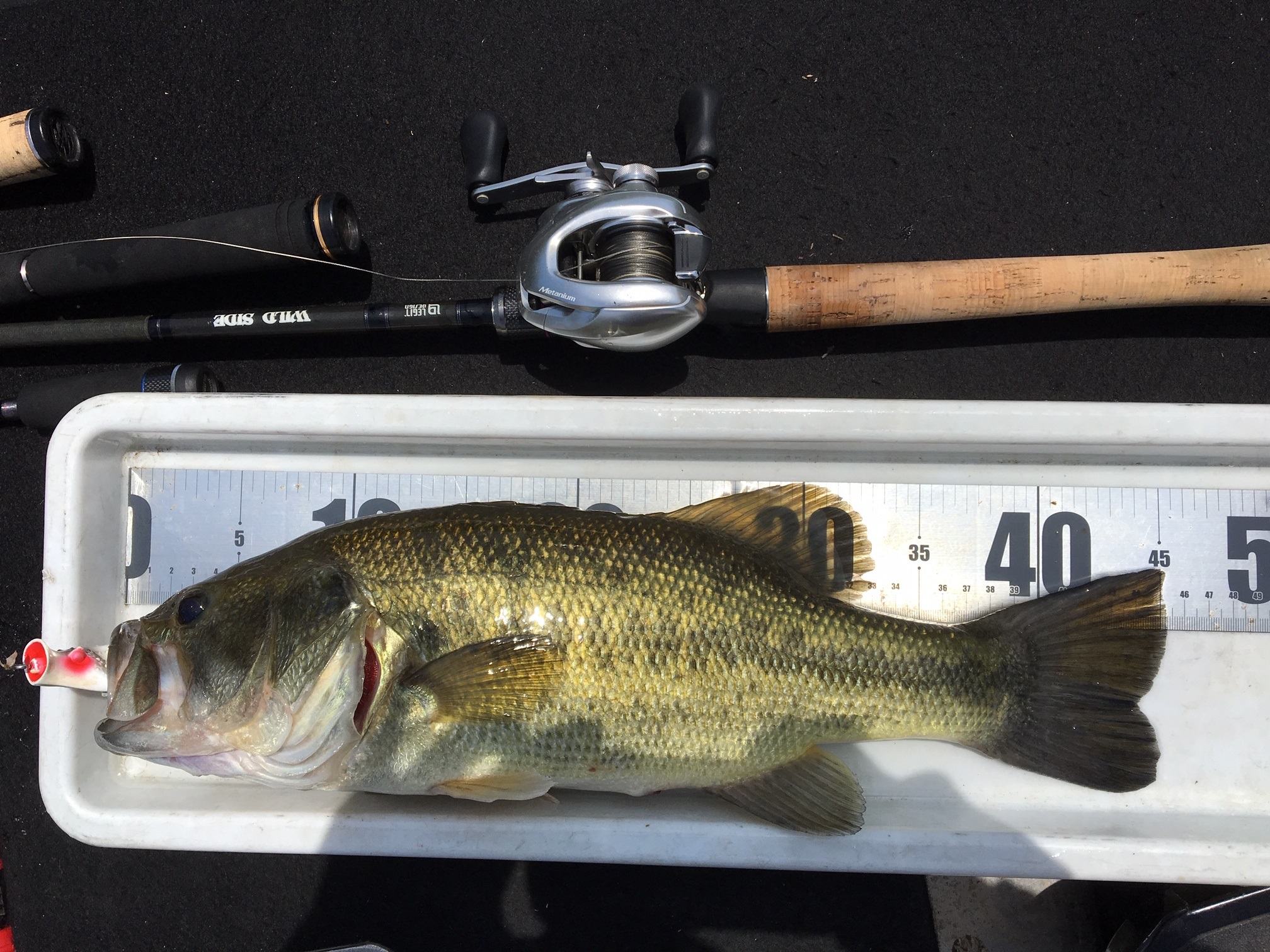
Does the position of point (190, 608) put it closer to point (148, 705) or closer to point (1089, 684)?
point (148, 705)

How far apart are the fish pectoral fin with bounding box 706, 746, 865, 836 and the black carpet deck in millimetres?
680

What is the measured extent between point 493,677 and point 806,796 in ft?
2.09

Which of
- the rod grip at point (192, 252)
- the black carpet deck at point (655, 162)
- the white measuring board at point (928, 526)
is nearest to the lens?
the white measuring board at point (928, 526)

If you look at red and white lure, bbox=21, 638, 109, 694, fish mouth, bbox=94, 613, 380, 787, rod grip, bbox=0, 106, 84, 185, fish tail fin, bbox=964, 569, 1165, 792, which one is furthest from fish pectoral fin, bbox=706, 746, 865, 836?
rod grip, bbox=0, 106, 84, 185

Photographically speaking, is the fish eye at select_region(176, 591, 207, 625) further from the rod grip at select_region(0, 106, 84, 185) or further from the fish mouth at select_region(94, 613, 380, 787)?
the rod grip at select_region(0, 106, 84, 185)

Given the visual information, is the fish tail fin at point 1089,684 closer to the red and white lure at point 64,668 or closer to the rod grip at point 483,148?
the rod grip at point 483,148

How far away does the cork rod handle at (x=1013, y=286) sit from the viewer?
1.56 metres

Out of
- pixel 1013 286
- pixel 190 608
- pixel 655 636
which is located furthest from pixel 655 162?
pixel 190 608

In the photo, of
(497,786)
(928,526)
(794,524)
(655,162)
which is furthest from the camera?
(655,162)

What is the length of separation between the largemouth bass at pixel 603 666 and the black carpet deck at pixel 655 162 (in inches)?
27.5

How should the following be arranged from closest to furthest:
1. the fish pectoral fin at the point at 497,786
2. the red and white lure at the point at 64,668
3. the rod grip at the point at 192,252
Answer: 1. the fish pectoral fin at the point at 497,786
2. the red and white lure at the point at 64,668
3. the rod grip at the point at 192,252

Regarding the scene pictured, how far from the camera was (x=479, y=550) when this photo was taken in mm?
1189

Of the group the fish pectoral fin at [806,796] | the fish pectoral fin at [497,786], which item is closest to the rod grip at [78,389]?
the fish pectoral fin at [497,786]

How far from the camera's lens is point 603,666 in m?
1.18
